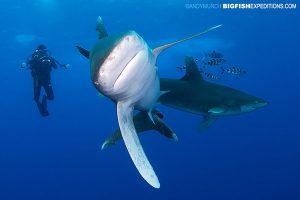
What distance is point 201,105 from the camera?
7504mm

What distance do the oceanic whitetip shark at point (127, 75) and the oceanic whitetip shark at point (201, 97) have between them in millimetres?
2945

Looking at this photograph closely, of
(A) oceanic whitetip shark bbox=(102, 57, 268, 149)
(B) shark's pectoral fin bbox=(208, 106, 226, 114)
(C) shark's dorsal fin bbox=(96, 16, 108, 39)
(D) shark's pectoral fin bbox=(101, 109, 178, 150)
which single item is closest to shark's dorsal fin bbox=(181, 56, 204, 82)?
(A) oceanic whitetip shark bbox=(102, 57, 268, 149)

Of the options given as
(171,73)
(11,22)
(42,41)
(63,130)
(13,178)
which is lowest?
(63,130)

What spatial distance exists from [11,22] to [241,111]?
23.2 meters

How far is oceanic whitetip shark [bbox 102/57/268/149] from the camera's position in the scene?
709cm

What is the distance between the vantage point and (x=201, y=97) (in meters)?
7.49

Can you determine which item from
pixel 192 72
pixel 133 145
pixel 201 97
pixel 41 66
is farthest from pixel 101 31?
pixel 41 66

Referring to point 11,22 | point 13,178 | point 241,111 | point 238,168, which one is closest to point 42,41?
point 11,22

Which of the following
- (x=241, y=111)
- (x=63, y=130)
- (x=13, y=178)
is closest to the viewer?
(x=241, y=111)

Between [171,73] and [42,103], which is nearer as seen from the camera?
[42,103]

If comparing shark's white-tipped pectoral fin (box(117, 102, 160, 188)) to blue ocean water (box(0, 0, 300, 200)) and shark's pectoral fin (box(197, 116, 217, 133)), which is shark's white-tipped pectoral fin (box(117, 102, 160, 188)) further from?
blue ocean water (box(0, 0, 300, 200))

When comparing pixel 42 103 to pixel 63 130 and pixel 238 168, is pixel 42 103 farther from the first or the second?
pixel 63 130

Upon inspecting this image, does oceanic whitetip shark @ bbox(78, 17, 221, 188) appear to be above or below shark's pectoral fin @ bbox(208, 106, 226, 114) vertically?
above

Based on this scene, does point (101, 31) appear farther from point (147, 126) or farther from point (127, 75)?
point (127, 75)
